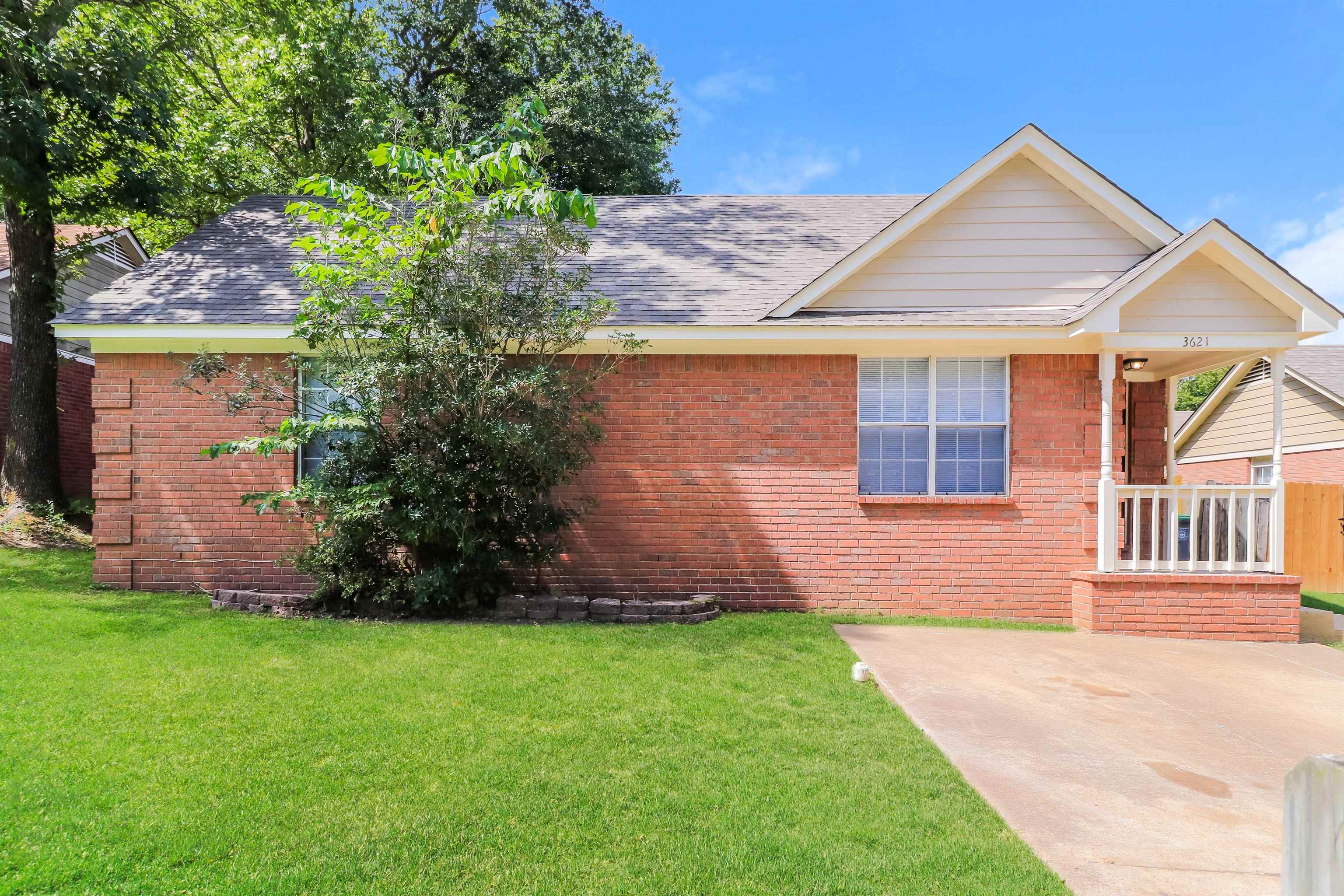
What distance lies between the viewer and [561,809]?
11.3ft

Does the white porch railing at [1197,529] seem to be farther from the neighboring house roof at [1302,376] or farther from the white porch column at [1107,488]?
the neighboring house roof at [1302,376]

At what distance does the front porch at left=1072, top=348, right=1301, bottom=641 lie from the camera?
26.1 ft

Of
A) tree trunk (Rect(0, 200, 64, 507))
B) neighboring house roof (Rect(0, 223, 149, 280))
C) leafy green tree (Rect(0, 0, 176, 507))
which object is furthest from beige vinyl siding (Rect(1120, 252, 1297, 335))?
neighboring house roof (Rect(0, 223, 149, 280))

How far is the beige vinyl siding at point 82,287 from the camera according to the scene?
Result: 1521 cm

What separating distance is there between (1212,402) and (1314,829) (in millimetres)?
22100

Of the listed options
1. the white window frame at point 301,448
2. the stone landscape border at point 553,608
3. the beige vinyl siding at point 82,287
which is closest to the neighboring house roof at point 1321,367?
the stone landscape border at point 553,608

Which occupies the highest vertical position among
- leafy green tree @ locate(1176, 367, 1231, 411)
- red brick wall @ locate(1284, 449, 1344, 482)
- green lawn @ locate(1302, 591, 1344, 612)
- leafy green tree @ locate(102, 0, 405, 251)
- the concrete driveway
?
leafy green tree @ locate(102, 0, 405, 251)

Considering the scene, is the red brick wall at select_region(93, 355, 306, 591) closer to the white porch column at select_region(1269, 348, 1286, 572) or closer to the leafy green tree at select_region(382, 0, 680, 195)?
the white porch column at select_region(1269, 348, 1286, 572)

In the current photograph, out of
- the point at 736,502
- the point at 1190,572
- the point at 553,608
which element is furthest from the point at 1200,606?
the point at 553,608

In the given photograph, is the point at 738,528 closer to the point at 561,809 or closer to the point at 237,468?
the point at 561,809

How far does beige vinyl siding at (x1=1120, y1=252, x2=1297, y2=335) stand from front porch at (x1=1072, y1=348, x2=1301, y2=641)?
1.10ft

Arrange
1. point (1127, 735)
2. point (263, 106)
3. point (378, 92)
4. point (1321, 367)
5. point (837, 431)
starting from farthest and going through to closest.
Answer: point (378, 92) < point (1321, 367) < point (263, 106) < point (837, 431) < point (1127, 735)

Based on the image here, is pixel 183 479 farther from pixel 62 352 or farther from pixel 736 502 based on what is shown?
pixel 62 352

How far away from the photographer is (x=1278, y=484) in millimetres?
8047
